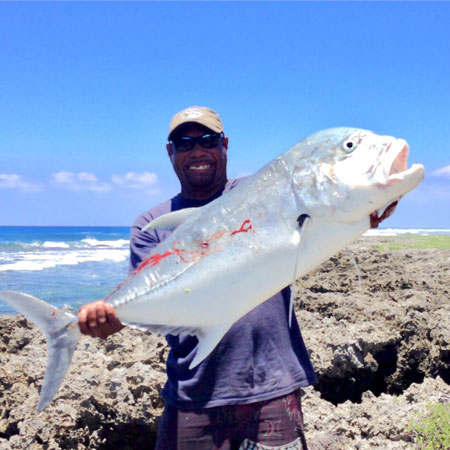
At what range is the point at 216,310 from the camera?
2.26 m

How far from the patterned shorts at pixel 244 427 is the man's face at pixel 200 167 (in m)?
1.25

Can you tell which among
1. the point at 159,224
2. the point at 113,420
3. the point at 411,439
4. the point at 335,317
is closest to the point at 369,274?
the point at 335,317

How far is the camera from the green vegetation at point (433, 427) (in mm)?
2957

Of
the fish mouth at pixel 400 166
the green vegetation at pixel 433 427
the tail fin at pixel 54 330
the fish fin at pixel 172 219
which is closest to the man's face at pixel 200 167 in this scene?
the fish fin at pixel 172 219

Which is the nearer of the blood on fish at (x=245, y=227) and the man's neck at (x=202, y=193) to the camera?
the blood on fish at (x=245, y=227)

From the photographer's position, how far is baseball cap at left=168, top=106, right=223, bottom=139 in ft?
9.50

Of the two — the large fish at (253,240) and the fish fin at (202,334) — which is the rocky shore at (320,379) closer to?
→ the large fish at (253,240)

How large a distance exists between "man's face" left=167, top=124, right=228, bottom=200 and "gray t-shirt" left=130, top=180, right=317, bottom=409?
0.79 metres

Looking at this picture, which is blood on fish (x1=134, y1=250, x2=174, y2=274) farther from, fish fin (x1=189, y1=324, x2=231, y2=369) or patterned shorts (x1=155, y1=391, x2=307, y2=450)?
patterned shorts (x1=155, y1=391, x2=307, y2=450)

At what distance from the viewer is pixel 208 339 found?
7.59 ft

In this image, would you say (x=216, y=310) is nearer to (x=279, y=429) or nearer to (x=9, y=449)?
(x=279, y=429)

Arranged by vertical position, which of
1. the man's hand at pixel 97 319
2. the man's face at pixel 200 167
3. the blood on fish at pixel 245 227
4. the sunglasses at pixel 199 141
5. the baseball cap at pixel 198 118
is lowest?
the man's hand at pixel 97 319

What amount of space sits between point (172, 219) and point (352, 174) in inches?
37.9

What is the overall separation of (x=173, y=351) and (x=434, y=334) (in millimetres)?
2747
